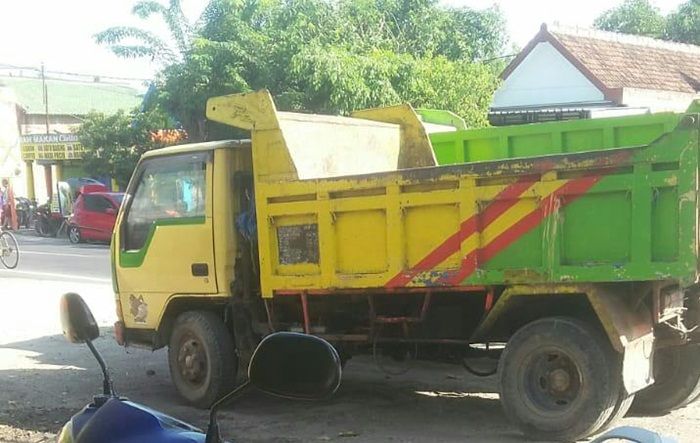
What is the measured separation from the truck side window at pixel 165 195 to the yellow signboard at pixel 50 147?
32.1 m

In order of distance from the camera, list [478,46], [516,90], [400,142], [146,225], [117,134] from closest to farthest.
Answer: [146,225]
[400,142]
[516,90]
[117,134]
[478,46]

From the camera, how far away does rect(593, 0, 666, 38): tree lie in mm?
40156

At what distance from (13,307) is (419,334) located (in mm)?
8103

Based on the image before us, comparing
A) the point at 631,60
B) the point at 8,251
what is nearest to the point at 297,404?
the point at 8,251

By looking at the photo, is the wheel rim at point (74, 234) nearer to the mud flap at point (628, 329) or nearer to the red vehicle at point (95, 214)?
the red vehicle at point (95, 214)

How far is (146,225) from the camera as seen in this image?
7.26 meters

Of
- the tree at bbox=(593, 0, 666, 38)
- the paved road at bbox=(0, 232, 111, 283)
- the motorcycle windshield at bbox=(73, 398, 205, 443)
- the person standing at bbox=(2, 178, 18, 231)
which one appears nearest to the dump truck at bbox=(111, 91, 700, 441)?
the motorcycle windshield at bbox=(73, 398, 205, 443)

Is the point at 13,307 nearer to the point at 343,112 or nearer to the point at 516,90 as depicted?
the point at 343,112

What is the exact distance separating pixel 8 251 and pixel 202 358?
11.9 metres

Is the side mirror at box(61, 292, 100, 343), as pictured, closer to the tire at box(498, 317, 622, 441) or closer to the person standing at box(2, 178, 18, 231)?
the tire at box(498, 317, 622, 441)

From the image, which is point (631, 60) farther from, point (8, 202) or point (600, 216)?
point (8, 202)

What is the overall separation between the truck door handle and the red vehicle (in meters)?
17.9

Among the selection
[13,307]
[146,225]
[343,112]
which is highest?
[343,112]

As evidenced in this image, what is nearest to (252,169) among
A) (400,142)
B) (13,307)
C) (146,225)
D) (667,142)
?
(146,225)
